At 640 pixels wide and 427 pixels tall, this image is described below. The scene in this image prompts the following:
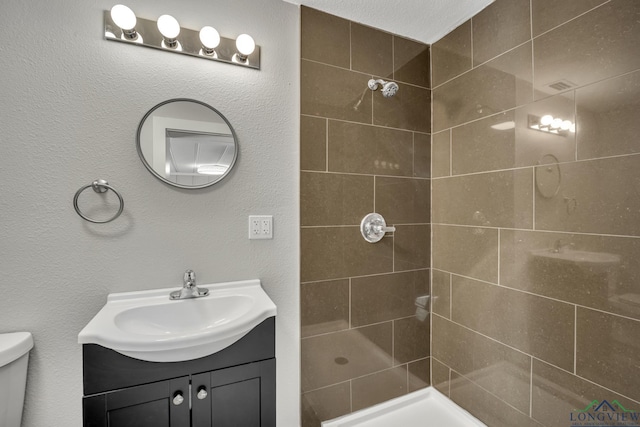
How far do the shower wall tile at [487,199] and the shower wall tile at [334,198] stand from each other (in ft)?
1.59

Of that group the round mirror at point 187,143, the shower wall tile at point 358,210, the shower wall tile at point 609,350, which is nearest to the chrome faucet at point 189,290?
the round mirror at point 187,143

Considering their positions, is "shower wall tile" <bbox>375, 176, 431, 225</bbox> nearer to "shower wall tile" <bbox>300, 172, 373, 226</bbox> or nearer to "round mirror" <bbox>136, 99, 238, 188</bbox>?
"shower wall tile" <bbox>300, 172, 373, 226</bbox>

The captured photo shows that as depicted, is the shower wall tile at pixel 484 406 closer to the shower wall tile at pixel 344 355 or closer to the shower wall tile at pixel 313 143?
the shower wall tile at pixel 344 355

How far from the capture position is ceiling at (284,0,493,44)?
1477 mm

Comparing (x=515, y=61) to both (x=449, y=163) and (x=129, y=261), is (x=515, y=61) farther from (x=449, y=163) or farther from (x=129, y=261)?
(x=129, y=261)

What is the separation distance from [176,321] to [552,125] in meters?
1.80

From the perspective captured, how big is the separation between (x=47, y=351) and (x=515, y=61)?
2.39m

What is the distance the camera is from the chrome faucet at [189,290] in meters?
1.23

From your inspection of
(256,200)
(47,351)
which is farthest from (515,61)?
(47,351)

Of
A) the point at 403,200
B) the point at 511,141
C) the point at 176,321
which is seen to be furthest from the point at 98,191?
the point at 511,141

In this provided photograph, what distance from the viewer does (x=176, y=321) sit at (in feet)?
3.92

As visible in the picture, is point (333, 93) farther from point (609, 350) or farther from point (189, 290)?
point (609, 350)

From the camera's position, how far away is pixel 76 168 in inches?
45.2

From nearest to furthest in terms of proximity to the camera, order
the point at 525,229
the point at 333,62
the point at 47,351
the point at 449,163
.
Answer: the point at 47,351 → the point at 525,229 → the point at 333,62 → the point at 449,163
